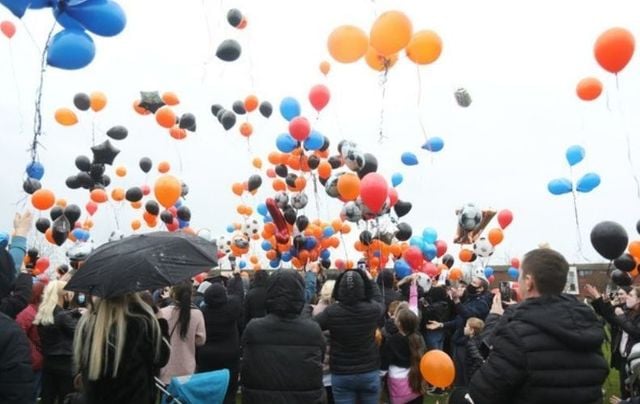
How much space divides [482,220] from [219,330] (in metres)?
5.65

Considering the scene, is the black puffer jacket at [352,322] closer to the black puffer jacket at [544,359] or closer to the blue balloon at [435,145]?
the black puffer jacket at [544,359]

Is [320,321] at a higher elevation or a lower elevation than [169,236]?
lower

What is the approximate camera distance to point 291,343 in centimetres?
270

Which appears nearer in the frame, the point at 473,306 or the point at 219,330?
the point at 219,330

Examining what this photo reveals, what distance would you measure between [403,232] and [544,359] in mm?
7141

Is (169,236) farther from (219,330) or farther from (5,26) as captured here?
(5,26)

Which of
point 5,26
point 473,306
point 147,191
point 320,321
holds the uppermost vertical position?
point 5,26

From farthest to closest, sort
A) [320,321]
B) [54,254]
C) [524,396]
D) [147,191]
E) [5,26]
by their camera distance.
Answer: [54,254] → [147,191] → [5,26] → [320,321] → [524,396]

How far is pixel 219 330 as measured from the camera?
4.34m

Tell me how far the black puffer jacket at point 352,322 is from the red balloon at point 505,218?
18.7ft

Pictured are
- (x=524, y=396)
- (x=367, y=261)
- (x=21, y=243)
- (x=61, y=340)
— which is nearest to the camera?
(x=524, y=396)

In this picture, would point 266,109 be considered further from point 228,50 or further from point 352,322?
point 352,322

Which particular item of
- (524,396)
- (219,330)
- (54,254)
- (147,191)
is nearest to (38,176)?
(147,191)

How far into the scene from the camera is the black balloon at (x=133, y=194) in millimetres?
9180
